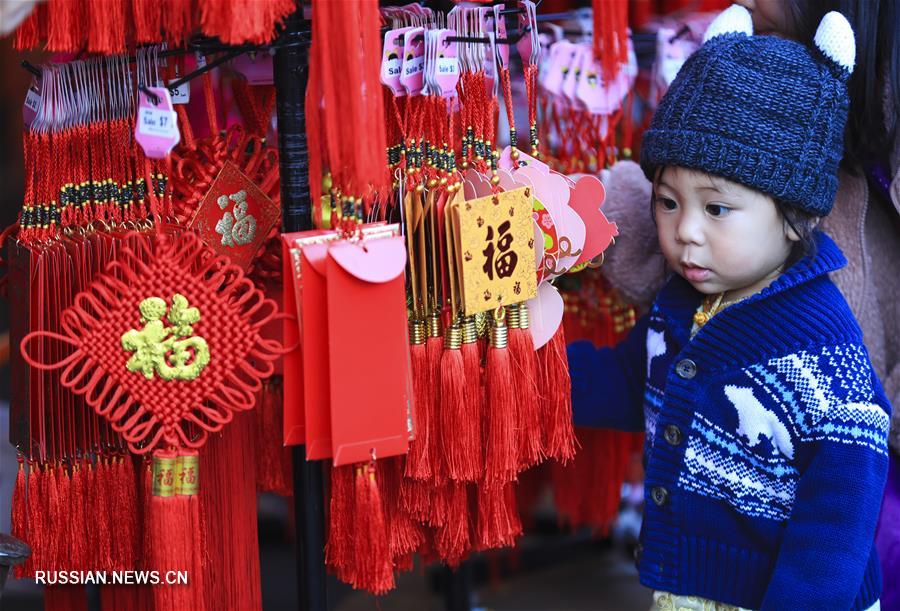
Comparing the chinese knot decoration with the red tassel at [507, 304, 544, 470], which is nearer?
the chinese knot decoration

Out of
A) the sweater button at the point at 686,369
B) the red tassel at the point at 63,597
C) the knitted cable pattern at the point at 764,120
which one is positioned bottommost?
the red tassel at the point at 63,597

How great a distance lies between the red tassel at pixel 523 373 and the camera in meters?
1.07

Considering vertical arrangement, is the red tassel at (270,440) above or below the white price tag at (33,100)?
below

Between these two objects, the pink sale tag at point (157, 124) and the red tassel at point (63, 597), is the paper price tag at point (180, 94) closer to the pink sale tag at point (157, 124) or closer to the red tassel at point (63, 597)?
the pink sale tag at point (157, 124)

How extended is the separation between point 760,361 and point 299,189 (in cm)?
54

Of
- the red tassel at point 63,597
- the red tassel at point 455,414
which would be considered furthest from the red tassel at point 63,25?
the red tassel at point 63,597

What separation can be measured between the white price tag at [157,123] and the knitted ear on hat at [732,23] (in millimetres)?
626

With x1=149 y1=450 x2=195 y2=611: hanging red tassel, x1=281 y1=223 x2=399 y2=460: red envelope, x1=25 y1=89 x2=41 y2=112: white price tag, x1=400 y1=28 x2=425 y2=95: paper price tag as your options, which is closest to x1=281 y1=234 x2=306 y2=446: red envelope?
x1=281 y1=223 x2=399 y2=460: red envelope

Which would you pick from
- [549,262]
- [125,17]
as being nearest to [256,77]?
[125,17]

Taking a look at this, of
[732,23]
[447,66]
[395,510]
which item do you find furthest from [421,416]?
[732,23]

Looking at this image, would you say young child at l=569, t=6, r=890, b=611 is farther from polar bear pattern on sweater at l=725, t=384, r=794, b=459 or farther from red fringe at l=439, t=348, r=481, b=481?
red fringe at l=439, t=348, r=481, b=481

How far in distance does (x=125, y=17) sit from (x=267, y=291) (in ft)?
1.21

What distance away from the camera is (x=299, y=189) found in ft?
3.33

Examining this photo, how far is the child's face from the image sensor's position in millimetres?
1062
